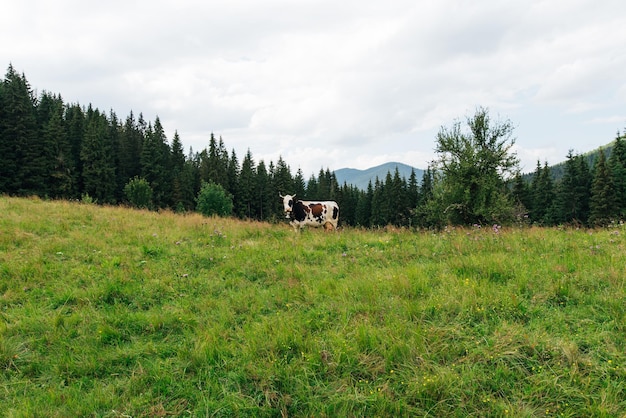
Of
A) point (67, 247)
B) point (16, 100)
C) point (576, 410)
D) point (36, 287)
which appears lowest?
point (576, 410)

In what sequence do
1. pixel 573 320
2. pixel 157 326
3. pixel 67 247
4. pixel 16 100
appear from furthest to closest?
pixel 16 100, pixel 67 247, pixel 157 326, pixel 573 320

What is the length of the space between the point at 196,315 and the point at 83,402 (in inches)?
73.2

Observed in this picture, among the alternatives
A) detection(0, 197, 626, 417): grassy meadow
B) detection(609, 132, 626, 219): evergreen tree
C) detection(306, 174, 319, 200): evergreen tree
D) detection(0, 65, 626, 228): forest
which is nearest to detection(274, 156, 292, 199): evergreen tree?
detection(0, 65, 626, 228): forest

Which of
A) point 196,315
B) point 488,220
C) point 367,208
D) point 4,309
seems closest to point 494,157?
point 488,220

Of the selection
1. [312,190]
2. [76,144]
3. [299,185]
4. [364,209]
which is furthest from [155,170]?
[364,209]

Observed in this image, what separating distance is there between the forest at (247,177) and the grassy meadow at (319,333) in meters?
7.24

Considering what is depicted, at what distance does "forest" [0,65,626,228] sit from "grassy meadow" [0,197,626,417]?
7.24 metres

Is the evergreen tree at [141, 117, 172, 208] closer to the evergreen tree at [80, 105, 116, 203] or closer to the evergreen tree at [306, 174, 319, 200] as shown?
the evergreen tree at [80, 105, 116, 203]

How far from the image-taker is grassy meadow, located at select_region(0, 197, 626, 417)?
334 cm

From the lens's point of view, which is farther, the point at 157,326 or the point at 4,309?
the point at 4,309

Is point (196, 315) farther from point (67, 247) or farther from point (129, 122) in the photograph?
point (129, 122)

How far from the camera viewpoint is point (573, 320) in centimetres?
430

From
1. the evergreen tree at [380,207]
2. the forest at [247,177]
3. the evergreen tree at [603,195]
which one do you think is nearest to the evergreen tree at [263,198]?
the forest at [247,177]

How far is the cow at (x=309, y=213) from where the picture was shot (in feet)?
44.0
